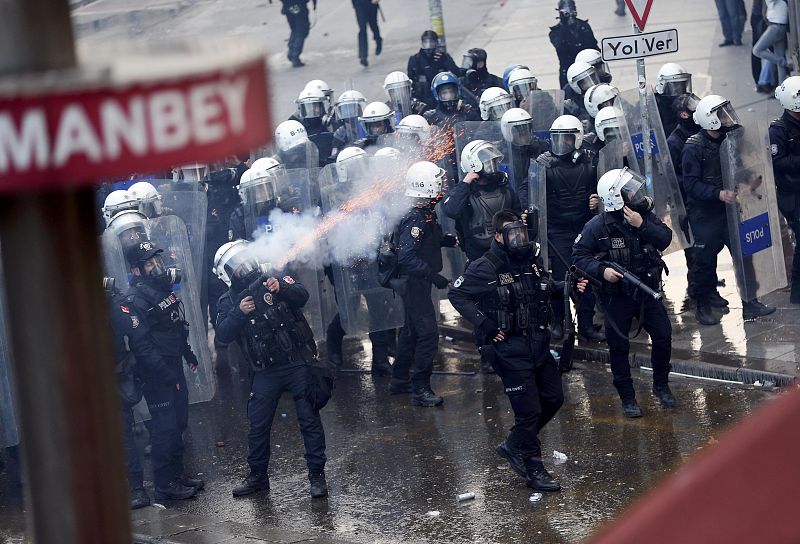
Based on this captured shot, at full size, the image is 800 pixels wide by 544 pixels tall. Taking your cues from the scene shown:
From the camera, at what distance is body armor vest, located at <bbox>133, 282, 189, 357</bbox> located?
859cm

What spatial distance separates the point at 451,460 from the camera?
861cm

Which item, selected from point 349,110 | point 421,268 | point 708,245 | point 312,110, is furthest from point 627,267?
point 312,110

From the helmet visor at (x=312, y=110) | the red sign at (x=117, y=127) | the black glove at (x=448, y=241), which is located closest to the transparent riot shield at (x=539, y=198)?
the black glove at (x=448, y=241)

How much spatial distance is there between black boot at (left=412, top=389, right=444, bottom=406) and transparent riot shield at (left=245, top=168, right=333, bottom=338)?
3.68 ft

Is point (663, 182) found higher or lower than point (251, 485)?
higher

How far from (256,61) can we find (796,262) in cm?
917

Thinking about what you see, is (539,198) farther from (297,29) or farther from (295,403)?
(297,29)

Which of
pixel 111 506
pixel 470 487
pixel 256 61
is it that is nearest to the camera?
pixel 256 61

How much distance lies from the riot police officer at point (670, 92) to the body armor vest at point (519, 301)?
448 centimetres

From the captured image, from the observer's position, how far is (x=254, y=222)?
10.3m

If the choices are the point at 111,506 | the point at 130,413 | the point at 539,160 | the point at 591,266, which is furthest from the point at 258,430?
the point at 111,506

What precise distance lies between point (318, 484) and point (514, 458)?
1.28 metres

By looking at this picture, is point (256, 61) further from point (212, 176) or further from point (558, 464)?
point (212, 176)

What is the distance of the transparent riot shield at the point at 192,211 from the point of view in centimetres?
1040
